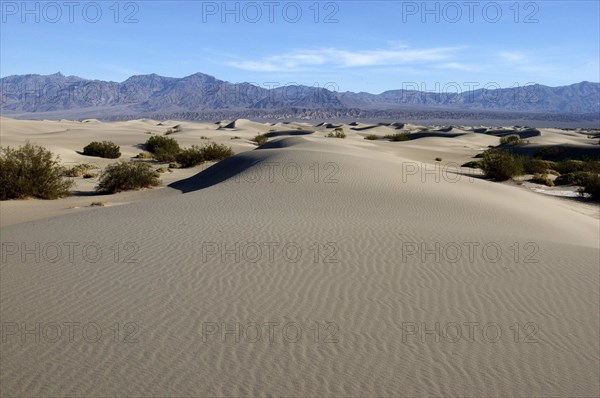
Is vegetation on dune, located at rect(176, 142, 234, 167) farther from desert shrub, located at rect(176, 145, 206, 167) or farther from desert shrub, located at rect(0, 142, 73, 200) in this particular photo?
desert shrub, located at rect(0, 142, 73, 200)

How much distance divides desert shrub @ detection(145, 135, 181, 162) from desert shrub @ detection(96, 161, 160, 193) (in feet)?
Result: 43.1

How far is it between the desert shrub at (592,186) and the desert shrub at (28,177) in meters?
19.7

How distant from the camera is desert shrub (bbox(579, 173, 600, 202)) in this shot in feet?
69.7

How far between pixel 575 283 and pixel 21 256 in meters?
8.17

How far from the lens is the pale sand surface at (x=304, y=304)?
4.50m

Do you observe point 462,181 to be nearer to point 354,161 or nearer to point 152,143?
point 354,161

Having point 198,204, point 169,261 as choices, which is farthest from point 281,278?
point 198,204

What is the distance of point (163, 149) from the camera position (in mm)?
35719

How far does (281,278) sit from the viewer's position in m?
7.07
